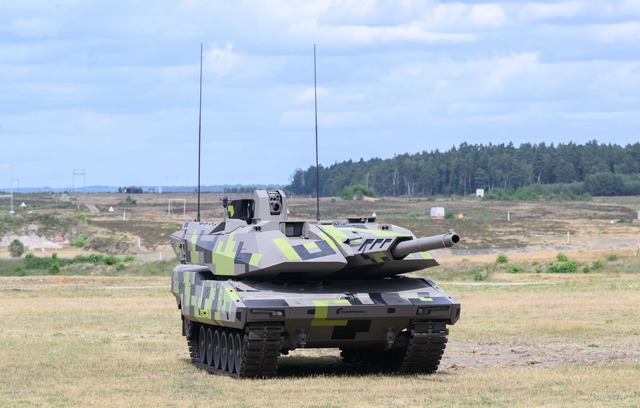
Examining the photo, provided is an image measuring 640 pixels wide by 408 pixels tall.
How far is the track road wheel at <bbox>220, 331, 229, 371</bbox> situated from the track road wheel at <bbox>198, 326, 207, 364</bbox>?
4.65 ft

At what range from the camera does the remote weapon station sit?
23453mm

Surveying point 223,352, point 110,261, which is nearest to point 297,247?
point 223,352

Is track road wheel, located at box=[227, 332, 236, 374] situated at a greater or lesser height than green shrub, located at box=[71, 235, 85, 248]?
greater

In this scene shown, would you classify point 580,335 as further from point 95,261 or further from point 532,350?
point 95,261

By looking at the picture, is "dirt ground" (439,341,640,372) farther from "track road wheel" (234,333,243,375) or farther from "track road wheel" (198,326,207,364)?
"track road wheel" (198,326,207,364)

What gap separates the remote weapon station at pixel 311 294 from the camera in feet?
76.9

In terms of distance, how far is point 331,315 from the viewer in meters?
23.5

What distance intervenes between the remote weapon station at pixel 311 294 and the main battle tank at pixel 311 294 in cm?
2

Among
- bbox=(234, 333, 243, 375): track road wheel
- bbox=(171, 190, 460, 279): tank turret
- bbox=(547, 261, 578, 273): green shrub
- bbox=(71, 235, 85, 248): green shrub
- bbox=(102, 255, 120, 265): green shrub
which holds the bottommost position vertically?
bbox=(71, 235, 85, 248): green shrub

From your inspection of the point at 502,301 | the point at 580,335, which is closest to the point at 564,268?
the point at 502,301

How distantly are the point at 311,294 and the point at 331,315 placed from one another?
0.66 m

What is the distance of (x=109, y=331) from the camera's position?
36188mm

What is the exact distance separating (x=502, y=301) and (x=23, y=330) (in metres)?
17.3

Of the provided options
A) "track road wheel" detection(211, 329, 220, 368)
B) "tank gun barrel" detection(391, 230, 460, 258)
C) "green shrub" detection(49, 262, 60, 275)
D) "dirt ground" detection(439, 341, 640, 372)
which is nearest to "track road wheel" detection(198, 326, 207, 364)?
"track road wheel" detection(211, 329, 220, 368)
